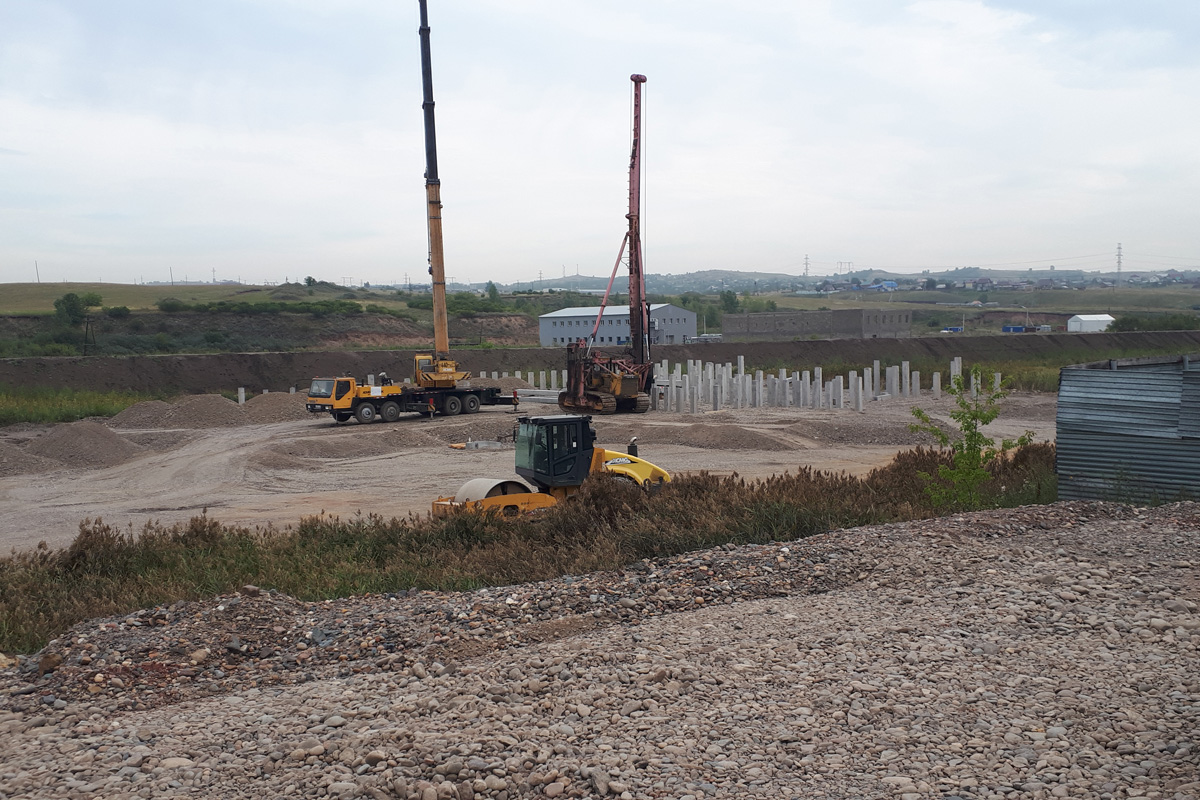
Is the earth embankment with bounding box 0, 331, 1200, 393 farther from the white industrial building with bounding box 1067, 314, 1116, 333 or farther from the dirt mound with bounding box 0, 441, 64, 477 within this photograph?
the white industrial building with bounding box 1067, 314, 1116, 333

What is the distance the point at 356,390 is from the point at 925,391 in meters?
21.4

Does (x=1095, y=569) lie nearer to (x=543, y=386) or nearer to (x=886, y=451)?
(x=886, y=451)

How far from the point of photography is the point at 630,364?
28.8 metres

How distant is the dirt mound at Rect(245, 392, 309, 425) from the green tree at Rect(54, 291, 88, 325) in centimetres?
3411

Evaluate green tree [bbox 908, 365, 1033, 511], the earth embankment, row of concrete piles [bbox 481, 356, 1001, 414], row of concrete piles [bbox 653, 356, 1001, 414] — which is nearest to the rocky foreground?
green tree [bbox 908, 365, 1033, 511]

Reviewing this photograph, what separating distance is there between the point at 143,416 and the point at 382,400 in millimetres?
7700

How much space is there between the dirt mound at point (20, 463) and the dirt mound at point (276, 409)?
735 centimetres

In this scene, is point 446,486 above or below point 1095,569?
below

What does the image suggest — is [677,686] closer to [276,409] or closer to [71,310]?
[276,409]

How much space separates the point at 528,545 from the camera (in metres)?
10.6

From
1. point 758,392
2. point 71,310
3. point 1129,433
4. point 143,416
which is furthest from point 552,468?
point 71,310

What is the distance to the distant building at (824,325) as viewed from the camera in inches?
2539

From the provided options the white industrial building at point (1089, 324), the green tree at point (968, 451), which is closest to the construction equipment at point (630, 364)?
the green tree at point (968, 451)

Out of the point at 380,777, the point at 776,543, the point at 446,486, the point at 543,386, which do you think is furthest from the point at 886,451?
the point at 380,777
